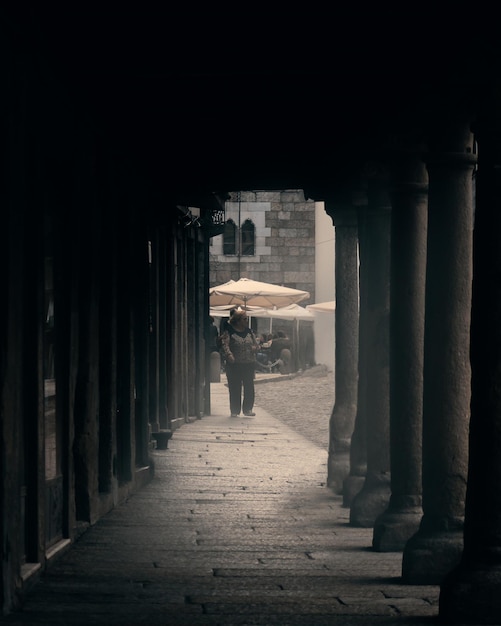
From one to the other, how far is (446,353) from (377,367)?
272 cm

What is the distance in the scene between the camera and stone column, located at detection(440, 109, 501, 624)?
6340mm

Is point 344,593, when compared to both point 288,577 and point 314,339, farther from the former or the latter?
point 314,339

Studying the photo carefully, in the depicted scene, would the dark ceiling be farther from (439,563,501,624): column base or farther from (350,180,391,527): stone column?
(439,563,501,624): column base

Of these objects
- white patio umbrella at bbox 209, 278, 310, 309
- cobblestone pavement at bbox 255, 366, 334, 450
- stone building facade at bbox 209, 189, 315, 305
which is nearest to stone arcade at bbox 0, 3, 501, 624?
cobblestone pavement at bbox 255, 366, 334, 450

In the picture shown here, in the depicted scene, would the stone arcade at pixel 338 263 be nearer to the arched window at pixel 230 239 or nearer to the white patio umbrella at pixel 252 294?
the white patio umbrella at pixel 252 294

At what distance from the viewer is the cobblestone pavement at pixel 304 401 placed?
20078 millimetres

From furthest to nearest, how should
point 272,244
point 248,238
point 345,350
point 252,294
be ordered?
point 248,238
point 272,244
point 252,294
point 345,350

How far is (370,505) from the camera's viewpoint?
10.1 meters

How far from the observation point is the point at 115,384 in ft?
35.5

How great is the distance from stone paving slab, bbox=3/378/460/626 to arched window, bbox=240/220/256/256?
32463mm

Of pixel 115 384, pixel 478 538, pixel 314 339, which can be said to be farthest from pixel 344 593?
pixel 314 339

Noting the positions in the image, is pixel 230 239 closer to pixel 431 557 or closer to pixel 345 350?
pixel 345 350

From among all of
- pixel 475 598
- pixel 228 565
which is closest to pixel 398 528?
pixel 228 565

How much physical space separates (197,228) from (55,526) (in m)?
13.0
